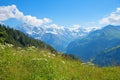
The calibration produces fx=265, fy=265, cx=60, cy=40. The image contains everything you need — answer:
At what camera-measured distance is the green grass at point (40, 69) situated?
11.4m

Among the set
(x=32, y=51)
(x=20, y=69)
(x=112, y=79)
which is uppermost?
(x=32, y=51)

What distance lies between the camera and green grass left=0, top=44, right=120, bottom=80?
1139 centimetres

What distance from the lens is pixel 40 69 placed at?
12.0 metres

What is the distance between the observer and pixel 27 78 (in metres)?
11.1

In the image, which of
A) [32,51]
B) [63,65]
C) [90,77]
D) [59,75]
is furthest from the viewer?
[32,51]

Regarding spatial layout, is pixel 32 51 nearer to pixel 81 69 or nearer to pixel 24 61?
pixel 24 61

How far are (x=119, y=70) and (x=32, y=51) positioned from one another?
491cm

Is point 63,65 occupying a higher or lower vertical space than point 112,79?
higher

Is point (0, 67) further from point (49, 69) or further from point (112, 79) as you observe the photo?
point (112, 79)

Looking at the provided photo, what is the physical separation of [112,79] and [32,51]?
480 cm

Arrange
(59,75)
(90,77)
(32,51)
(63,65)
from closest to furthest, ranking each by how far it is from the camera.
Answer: (59,75) → (90,77) → (63,65) → (32,51)

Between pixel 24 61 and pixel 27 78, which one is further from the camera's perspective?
pixel 24 61

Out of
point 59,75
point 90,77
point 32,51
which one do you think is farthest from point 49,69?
point 32,51

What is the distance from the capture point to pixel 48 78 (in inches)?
448
